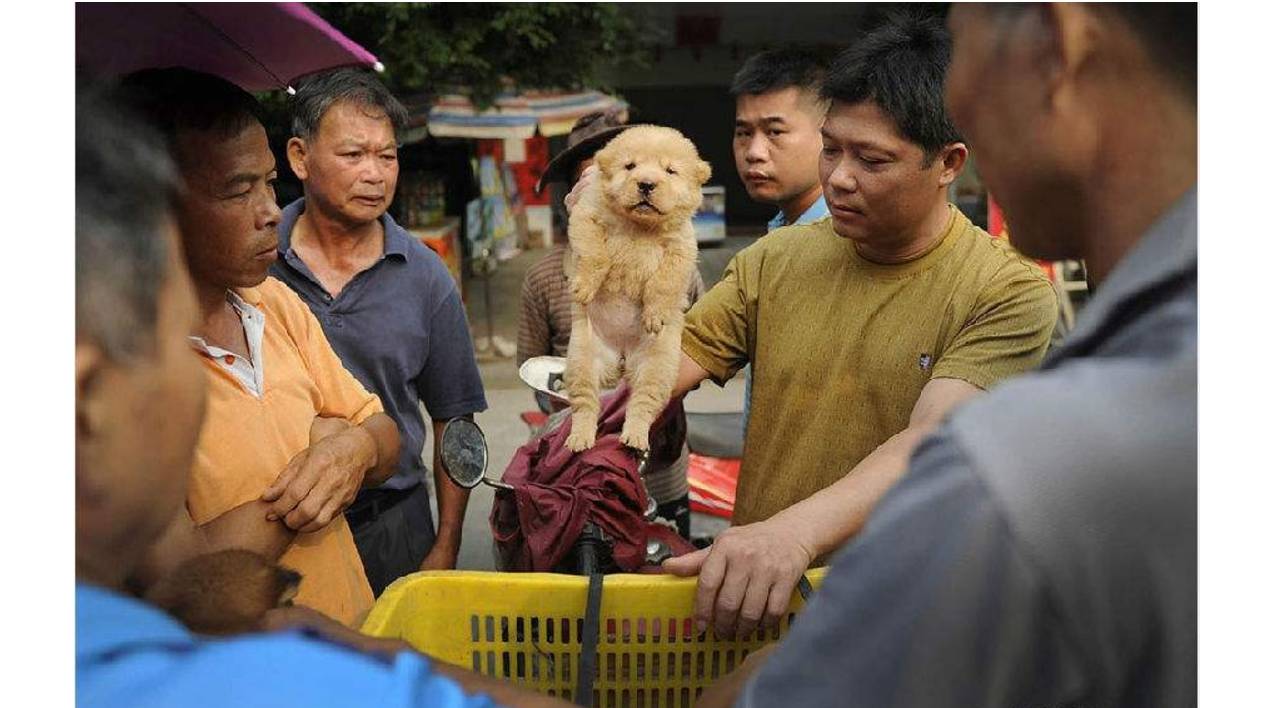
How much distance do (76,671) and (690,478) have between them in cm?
284

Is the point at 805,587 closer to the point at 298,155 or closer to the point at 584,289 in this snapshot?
the point at 584,289

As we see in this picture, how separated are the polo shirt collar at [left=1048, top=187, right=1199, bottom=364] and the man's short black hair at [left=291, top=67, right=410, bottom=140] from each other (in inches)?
70.5

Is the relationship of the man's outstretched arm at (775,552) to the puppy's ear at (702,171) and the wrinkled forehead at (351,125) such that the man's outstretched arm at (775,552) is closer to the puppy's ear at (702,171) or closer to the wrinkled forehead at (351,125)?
the puppy's ear at (702,171)

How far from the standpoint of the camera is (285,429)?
1.43 meters

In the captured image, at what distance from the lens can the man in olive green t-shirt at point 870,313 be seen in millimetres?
1570

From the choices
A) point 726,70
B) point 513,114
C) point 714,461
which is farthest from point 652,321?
point 513,114

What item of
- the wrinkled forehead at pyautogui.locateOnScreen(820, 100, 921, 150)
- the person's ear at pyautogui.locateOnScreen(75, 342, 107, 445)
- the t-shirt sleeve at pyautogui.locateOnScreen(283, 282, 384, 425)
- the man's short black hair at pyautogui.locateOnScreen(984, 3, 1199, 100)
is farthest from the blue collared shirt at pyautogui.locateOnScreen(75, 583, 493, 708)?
the wrinkled forehead at pyautogui.locateOnScreen(820, 100, 921, 150)

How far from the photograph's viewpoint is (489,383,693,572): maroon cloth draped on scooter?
5.25 ft

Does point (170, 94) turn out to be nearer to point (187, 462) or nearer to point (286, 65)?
point (286, 65)

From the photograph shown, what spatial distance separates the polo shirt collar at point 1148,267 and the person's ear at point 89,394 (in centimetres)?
73

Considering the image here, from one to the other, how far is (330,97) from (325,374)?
855mm

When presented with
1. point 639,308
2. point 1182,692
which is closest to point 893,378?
point 639,308

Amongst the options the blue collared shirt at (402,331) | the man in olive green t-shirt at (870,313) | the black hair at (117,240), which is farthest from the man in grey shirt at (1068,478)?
the blue collared shirt at (402,331)

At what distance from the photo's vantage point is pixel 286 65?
1071 mm
